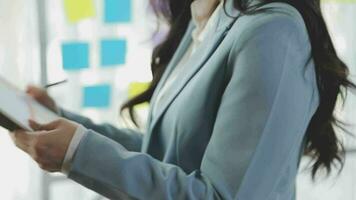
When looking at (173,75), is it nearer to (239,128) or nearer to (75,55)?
(239,128)

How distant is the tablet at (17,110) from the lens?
2.36ft

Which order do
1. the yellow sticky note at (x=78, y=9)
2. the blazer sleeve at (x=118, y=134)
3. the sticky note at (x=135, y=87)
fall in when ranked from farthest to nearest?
the sticky note at (x=135, y=87), the yellow sticky note at (x=78, y=9), the blazer sleeve at (x=118, y=134)

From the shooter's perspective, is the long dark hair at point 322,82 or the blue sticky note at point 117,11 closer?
the long dark hair at point 322,82

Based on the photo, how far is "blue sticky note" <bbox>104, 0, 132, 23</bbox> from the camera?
1477 millimetres

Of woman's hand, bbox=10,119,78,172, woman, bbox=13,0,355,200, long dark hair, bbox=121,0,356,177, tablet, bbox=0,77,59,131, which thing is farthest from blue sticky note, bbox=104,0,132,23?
woman's hand, bbox=10,119,78,172

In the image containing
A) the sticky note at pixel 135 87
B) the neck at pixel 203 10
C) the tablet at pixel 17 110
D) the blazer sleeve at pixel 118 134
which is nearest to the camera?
the tablet at pixel 17 110

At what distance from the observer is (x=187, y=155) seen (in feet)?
2.71

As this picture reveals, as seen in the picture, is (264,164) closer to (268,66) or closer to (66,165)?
(268,66)

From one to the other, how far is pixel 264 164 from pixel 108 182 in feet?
0.68

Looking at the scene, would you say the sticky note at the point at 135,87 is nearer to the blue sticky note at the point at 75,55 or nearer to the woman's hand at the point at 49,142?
the blue sticky note at the point at 75,55

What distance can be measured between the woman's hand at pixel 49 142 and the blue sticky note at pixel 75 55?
727 mm

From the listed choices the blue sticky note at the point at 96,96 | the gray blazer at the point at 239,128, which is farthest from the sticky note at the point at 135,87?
the gray blazer at the point at 239,128

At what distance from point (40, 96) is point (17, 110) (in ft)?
0.83

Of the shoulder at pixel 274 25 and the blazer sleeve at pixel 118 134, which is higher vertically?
the shoulder at pixel 274 25
